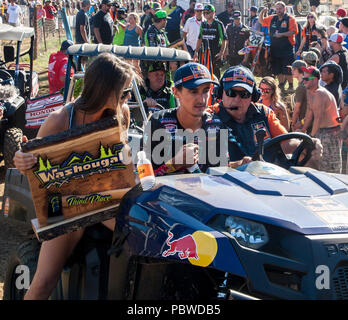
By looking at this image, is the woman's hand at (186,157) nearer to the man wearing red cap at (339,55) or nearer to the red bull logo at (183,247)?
the red bull logo at (183,247)

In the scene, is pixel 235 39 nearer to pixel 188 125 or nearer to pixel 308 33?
pixel 308 33

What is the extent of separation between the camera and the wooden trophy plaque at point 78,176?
265 cm

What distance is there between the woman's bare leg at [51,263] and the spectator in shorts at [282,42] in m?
11.4

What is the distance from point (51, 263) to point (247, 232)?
3.55ft

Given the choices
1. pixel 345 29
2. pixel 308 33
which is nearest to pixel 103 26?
pixel 308 33

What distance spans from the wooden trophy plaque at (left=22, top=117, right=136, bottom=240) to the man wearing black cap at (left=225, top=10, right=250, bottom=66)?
1336cm

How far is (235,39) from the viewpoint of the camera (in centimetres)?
1614

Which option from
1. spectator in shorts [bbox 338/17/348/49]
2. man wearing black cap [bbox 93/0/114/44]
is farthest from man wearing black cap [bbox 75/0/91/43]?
spectator in shorts [bbox 338/17/348/49]

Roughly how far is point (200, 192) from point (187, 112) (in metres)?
1.31

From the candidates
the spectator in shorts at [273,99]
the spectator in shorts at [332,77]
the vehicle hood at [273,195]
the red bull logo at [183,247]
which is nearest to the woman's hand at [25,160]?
the vehicle hood at [273,195]

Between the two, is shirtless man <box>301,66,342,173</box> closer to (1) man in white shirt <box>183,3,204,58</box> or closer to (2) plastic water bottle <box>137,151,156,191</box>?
(2) plastic water bottle <box>137,151,156,191</box>

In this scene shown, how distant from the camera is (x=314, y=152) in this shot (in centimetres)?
345
